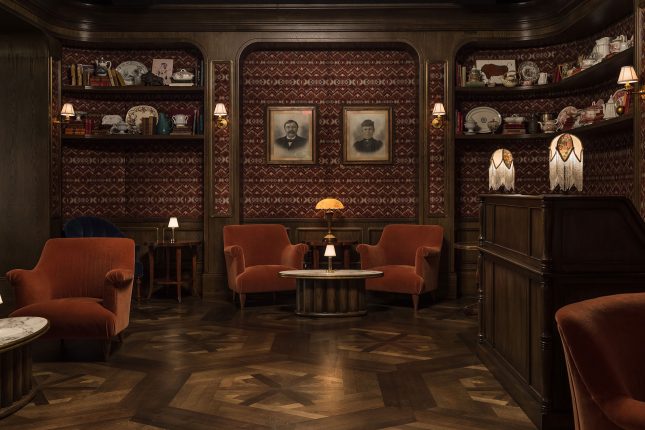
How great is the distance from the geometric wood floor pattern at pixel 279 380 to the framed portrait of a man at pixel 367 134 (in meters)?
2.65

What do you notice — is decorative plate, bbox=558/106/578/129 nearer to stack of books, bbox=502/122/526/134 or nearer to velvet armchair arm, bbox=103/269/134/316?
stack of books, bbox=502/122/526/134

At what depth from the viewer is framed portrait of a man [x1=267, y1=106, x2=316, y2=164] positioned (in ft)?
28.4

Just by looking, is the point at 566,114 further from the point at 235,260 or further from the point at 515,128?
the point at 235,260

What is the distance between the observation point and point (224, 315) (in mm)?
7043

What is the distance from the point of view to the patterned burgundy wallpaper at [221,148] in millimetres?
8383

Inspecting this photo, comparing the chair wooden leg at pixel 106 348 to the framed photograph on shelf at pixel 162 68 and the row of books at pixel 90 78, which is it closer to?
the row of books at pixel 90 78

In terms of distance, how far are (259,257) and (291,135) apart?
5.49 ft

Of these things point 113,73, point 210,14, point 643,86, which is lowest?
point 643,86

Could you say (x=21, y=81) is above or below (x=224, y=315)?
above

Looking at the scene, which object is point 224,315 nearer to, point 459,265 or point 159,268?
point 159,268

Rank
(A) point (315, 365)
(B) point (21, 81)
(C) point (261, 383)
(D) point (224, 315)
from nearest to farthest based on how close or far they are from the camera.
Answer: (C) point (261, 383)
(A) point (315, 365)
(D) point (224, 315)
(B) point (21, 81)

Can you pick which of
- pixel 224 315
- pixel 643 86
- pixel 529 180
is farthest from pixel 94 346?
pixel 529 180

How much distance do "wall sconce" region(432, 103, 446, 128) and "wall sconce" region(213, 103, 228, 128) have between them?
252cm

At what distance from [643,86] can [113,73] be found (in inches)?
236
